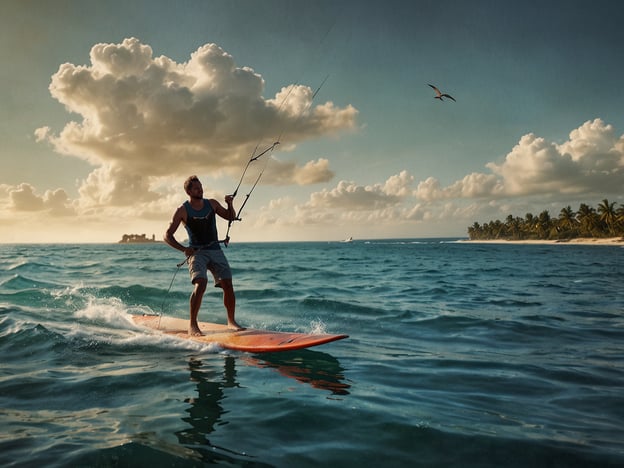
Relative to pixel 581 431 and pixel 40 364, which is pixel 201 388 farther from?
pixel 581 431

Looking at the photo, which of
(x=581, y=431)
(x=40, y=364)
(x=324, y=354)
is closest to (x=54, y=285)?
(x=40, y=364)

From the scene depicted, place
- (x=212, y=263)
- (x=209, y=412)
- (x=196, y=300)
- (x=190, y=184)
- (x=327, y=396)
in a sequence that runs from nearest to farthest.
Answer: (x=209, y=412), (x=327, y=396), (x=190, y=184), (x=196, y=300), (x=212, y=263)

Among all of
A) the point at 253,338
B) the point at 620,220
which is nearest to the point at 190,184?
the point at 253,338

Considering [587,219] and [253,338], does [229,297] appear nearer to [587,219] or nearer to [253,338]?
[253,338]

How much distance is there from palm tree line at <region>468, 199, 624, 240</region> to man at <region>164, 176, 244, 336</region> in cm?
10786

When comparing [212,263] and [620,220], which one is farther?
[620,220]

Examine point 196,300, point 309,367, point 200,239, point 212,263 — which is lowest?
point 309,367

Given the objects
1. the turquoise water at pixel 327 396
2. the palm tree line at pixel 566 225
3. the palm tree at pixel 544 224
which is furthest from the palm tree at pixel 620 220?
the turquoise water at pixel 327 396

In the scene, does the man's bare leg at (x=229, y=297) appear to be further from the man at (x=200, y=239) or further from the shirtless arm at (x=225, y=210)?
the shirtless arm at (x=225, y=210)

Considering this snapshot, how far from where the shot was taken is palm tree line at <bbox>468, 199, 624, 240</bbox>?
91875 mm

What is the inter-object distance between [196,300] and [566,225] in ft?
421

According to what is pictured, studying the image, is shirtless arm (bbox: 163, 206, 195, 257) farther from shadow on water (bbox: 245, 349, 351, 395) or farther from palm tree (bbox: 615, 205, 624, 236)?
palm tree (bbox: 615, 205, 624, 236)

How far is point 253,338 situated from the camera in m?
6.46

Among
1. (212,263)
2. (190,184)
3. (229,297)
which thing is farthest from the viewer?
(229,297)
